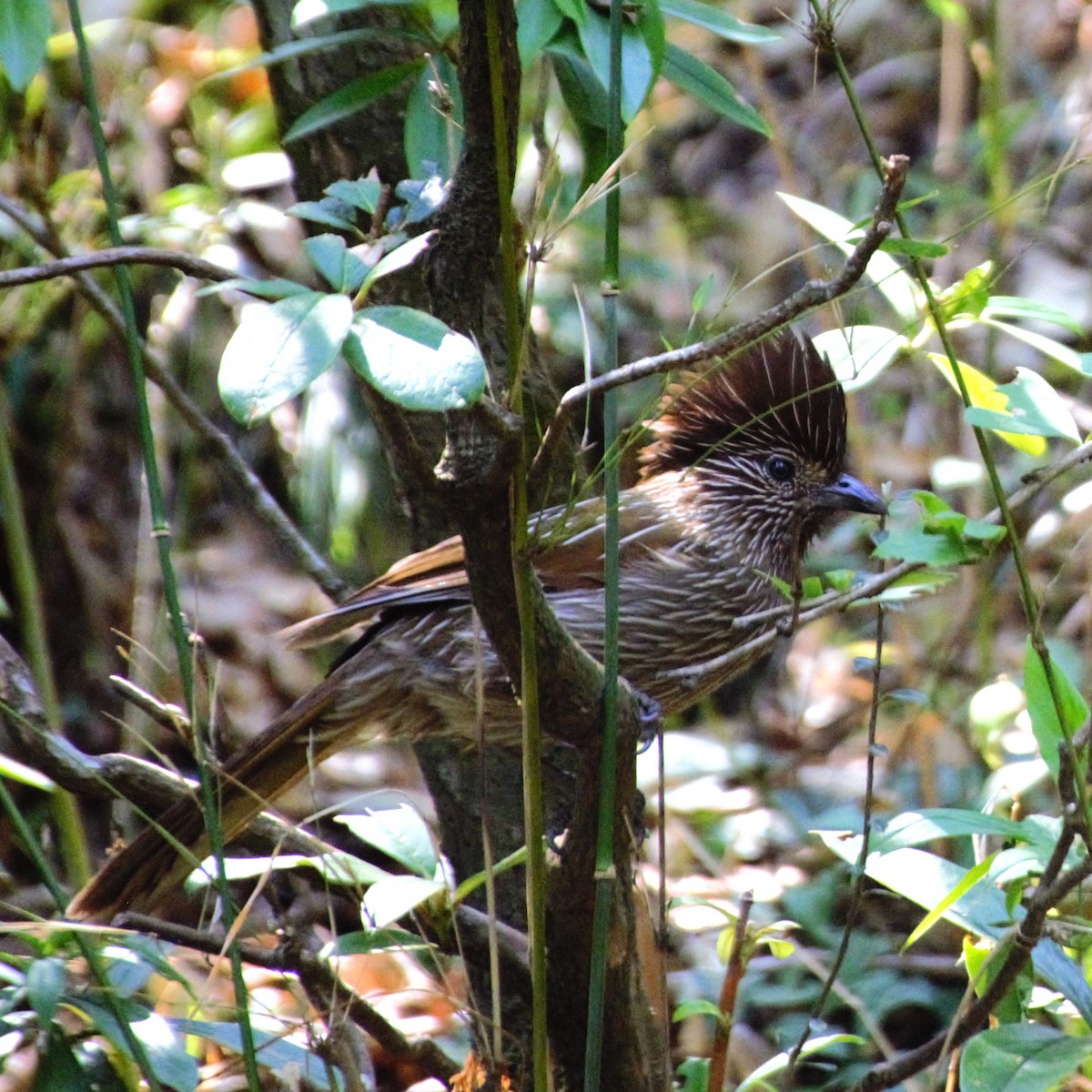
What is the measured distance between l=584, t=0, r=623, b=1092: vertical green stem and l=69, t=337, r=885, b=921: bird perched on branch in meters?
1.00

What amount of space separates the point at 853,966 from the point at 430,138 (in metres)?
2.71

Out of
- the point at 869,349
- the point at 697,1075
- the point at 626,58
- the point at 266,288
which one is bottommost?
the point at 697,1075

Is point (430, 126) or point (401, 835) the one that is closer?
point (401, 835)

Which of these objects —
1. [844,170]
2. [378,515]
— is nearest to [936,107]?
[844,170]

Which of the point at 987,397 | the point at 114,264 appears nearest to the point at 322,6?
the point at 114,264

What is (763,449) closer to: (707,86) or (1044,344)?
(707,86)

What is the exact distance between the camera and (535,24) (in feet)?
6.47

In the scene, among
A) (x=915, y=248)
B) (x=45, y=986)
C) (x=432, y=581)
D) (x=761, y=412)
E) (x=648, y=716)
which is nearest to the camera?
(x=915, y=248)

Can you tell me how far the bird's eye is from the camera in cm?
370

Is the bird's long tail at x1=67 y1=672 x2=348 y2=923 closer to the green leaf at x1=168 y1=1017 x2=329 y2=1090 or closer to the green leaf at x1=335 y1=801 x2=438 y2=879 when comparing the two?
the green leaf at x1=335 y1=801 x2=438 y2=879

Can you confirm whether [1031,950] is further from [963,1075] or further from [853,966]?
[853,966]

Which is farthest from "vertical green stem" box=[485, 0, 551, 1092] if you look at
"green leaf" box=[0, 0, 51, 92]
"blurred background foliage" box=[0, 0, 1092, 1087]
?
"blurred background foliage" box=[0, 0, 1092, 1087]

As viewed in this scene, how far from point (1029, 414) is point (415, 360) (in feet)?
2.82

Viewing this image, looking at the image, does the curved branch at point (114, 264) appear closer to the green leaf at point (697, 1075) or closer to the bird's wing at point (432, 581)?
the bird's wing at point (432, 581)
